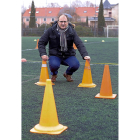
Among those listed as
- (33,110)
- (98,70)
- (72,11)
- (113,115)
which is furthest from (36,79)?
(72,11)

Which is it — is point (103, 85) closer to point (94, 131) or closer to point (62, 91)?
point (62, 91)

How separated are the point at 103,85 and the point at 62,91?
77 cm

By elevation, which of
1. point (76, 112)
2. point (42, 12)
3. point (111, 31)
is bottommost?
point (76, 112)

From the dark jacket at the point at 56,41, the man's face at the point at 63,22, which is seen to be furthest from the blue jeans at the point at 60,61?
the man's face at the point at 63,22

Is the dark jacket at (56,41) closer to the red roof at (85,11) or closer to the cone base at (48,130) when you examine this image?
the cone base at (48,130)

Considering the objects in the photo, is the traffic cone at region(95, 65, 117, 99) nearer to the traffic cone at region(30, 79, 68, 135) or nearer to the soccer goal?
the traffic cone at region(30, 79, 68, 135)

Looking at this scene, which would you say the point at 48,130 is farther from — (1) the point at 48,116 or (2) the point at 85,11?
(2) the point at 85,11

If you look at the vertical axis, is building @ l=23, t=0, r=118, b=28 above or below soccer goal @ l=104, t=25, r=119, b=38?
above

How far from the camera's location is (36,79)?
21.2ft

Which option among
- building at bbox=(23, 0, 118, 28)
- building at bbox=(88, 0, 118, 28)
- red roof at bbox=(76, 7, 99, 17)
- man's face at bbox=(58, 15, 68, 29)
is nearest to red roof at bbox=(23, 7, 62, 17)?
building at bbox=(23, 0, 118, 28)

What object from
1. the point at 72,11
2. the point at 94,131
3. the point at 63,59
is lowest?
the point at 94,131

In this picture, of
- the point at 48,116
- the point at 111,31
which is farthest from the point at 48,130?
the point at 111,31

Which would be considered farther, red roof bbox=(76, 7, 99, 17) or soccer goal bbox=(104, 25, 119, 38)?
soccer goal bbox=(104, 25, 119, 38)

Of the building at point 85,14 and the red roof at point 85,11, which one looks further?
the building at point 85,14
